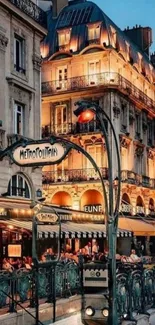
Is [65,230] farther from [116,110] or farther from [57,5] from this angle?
[57,5]

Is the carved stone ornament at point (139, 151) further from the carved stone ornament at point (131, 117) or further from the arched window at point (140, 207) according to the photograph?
the arched window at point (140, 207)

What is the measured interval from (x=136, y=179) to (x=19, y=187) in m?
16.0

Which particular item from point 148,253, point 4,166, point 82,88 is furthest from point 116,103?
point 4,166

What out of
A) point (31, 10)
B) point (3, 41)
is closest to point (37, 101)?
point (3, 41)

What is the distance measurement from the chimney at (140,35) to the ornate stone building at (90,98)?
624 cm

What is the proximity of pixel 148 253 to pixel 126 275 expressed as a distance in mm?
25697

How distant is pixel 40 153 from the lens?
35.8 ft

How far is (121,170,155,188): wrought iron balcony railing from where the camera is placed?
35562mm

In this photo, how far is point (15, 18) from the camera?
73.9ft

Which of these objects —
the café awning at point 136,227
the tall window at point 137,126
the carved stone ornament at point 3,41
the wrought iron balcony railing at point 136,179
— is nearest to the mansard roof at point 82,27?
the tall window at point 137,126

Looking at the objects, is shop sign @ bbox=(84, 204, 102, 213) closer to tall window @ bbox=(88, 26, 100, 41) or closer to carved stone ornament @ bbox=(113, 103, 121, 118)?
carved stone ornament @ bbox=(113, 103, 121, 118)

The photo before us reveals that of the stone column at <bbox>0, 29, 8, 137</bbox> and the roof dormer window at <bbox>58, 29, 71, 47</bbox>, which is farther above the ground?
the roof dormer window at <bbox>58, 29, 71, 47</bbox>

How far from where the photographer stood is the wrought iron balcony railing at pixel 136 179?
35.6m

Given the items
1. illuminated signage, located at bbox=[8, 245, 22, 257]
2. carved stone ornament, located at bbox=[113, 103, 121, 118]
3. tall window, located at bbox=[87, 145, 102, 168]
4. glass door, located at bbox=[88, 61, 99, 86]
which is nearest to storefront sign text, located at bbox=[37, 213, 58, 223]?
illuminated signage, located at bbox=[8, 245, 22, 257]
